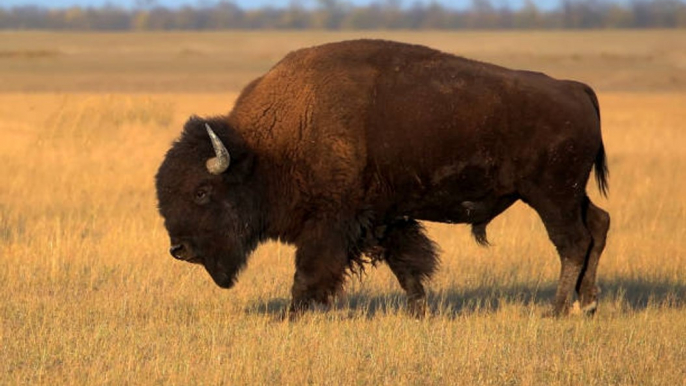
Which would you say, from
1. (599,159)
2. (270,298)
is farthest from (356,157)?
(599,159)

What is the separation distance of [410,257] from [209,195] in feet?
5.27

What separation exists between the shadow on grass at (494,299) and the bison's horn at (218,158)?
115 centimetres

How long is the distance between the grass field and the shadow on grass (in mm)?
28

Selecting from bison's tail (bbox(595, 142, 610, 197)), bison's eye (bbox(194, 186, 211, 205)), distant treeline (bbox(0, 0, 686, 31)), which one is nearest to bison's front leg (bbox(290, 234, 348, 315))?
bison's eye (bbox(194, 186, 211, 205))

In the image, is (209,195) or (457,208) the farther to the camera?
(457,208)

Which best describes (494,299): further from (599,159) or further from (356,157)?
(356,157)

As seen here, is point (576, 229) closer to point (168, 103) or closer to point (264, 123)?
point (264, 123)

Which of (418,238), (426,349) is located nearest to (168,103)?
(418,238)

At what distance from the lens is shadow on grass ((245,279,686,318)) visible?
9.78 meters

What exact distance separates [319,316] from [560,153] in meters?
2.06

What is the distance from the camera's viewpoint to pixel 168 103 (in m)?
24.5

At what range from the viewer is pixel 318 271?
9062 mm

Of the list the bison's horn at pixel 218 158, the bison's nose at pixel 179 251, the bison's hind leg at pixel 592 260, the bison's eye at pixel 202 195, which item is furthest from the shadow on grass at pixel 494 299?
the bison's horn at pixel 218 158

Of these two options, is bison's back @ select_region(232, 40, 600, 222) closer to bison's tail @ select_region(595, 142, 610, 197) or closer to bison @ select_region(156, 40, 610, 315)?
bison @ select_region(156, 40, 610, 315)
